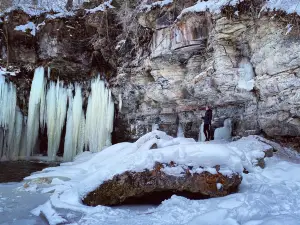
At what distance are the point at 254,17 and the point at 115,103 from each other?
657cm

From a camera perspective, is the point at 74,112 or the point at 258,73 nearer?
the point at 258,73

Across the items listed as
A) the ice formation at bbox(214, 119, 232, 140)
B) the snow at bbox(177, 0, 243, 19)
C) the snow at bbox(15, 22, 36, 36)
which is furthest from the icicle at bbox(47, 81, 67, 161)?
the ice formation at bbox(214, 119, 232, 140)

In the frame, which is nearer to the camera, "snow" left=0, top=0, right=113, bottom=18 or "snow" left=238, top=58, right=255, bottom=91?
Result: "snow" left=238, top=58, right=255, bottom=91

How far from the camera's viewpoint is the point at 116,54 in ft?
35.2

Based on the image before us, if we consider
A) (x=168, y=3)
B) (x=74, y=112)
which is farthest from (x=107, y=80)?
(x=168, y=3)

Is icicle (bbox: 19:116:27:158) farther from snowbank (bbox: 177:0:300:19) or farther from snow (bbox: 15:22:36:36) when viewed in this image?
snowbank (bbox: 177:0:300:19)

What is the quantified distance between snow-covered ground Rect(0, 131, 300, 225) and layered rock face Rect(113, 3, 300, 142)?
2025mm

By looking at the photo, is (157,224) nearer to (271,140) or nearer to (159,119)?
(271,140)

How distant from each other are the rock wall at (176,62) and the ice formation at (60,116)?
0.52m

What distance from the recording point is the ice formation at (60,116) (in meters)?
10.8

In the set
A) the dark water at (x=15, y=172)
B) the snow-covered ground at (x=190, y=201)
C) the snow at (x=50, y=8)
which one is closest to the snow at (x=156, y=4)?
the snow at (x=50, y=8)

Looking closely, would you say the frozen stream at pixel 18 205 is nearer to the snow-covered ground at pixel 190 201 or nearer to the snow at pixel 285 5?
the snow-covered ground at pixel 190 201

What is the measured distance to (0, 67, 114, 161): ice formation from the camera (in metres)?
10.8

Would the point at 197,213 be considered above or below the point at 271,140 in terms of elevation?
below
